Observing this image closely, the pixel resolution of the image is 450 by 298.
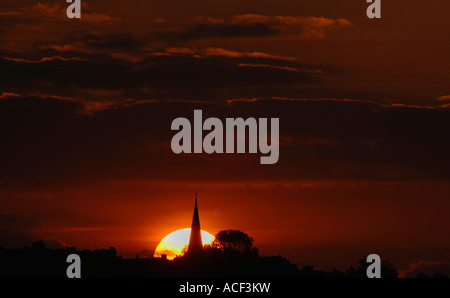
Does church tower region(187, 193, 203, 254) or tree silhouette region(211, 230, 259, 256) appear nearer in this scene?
tree silhouette region(211, 230, 259, 256)

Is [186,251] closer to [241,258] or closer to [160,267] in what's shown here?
[160,267]

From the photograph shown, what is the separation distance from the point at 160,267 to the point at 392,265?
33529 mm

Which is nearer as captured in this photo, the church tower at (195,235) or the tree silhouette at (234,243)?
the tree silhouette at (234,243)

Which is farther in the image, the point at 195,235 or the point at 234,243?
the point at 195,235

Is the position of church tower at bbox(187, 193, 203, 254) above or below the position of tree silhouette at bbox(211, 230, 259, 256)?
above

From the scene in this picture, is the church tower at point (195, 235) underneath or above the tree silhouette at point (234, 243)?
above

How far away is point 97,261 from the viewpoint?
15162cm

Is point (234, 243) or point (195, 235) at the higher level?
point (195, 235)
